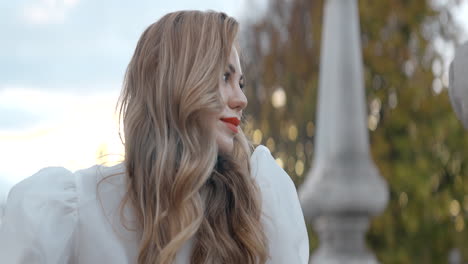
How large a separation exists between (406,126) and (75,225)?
1384 centimetres

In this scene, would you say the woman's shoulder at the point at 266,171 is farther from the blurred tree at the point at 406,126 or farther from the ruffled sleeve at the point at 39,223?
the blurred tree at the point at 406,126

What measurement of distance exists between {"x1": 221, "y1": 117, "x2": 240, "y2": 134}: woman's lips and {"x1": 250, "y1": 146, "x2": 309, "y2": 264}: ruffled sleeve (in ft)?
0.44

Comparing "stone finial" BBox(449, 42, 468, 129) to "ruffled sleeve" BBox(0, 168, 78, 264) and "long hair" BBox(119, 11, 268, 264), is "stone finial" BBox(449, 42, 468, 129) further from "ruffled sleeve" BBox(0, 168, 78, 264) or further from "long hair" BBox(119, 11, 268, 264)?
"ruffled sleeve" BBox(0, 168, 78, 264)

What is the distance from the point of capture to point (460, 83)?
2.24 m

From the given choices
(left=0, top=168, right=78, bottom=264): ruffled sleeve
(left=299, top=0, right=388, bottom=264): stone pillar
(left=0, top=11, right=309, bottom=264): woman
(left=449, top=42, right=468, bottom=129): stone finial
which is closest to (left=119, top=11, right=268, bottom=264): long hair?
(left=0, top=11, right=309, bottom=264): woman

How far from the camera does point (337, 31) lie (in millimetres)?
10453

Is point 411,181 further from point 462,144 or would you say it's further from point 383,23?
point 383,23

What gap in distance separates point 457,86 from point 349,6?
27.3ft

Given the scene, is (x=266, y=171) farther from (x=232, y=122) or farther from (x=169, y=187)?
(x=169, y=187)

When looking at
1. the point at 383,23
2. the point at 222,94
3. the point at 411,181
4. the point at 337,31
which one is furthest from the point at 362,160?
the point at 222,94

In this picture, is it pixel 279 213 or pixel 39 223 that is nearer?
pixel 39 223

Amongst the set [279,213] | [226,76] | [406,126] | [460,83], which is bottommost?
[406,126]

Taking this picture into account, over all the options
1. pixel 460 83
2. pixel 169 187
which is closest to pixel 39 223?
pixel 169 187

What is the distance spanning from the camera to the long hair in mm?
1950
